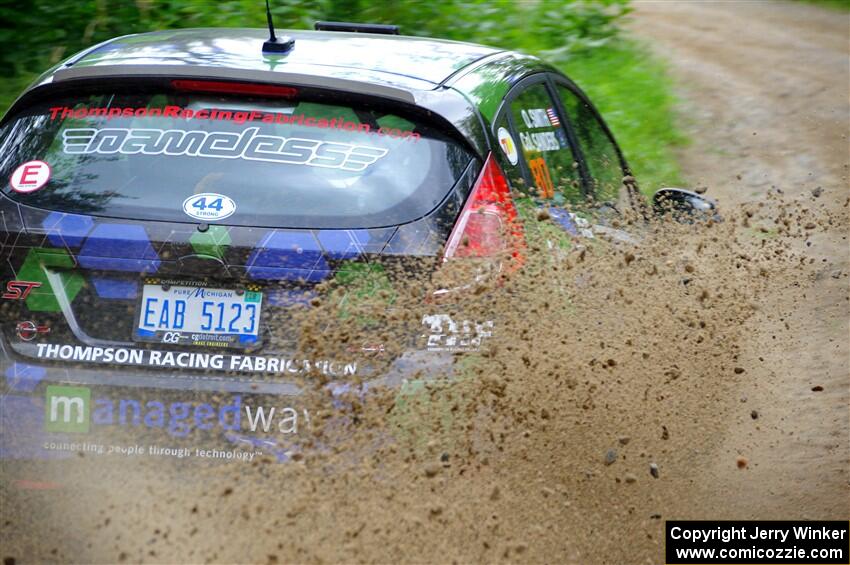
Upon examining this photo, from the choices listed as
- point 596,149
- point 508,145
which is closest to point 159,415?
point 508,145

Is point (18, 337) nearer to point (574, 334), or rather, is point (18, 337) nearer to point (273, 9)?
point (574, 334)

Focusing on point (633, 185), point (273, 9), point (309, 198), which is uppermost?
point (309, 198)

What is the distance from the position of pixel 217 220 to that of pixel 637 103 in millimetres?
9424

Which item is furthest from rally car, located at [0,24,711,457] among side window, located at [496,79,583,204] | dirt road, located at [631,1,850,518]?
dirt road, located at [631,1,850,518]

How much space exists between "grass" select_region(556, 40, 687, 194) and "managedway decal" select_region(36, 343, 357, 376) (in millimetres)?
6480

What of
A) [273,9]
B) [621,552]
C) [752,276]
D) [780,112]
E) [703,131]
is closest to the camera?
[621,552]

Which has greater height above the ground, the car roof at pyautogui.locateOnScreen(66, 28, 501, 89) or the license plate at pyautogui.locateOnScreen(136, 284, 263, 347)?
the car roof at pyautogui.locateOnScreen(66, 28, 501, 89)

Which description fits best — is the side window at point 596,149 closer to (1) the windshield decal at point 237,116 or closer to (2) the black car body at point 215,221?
(2) the black car body at point 215,221

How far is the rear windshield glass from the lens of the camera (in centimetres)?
359

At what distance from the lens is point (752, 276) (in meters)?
5.29

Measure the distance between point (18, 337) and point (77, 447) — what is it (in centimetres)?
43

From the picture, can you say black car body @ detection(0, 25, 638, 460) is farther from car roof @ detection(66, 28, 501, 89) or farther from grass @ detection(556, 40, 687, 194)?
grass @ detection(556, 40, 687, 194)

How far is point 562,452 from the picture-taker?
3801 millimetres

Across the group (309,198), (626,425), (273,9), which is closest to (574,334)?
(626,425)
